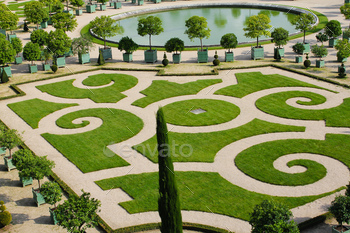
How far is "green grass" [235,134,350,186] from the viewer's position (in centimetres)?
3491

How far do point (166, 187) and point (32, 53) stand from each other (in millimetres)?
42486

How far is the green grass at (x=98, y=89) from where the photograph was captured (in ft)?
172

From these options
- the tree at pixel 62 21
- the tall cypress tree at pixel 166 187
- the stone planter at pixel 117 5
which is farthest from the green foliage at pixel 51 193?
the stone planter at pixel 117 5

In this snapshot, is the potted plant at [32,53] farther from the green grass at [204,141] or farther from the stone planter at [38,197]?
the stone planter at [38,197]

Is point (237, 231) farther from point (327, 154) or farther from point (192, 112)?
point (192, 112)

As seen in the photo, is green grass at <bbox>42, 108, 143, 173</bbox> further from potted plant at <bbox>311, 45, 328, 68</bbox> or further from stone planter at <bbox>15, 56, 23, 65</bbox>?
potted plant at <bbox>311, 45, 328, 68</bbox>

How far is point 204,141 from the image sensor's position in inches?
1619

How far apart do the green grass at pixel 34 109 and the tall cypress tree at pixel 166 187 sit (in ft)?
82.1

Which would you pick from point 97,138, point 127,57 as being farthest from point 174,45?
point 97,138

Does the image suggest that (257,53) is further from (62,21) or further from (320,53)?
(62,21)

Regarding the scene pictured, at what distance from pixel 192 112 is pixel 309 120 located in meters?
11.6

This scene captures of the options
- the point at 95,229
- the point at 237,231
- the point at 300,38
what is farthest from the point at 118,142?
the point at 300,38

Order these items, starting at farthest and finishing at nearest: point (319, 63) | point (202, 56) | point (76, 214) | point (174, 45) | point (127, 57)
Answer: point (127, 57), point (202, 56), point (174, 45), point (319, 63), point (76, 214)

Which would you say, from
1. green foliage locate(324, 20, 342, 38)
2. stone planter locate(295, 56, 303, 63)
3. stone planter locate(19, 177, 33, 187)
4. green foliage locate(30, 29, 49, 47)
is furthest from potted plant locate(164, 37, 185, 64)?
stone planter locate(19, 177, 33, 187)
